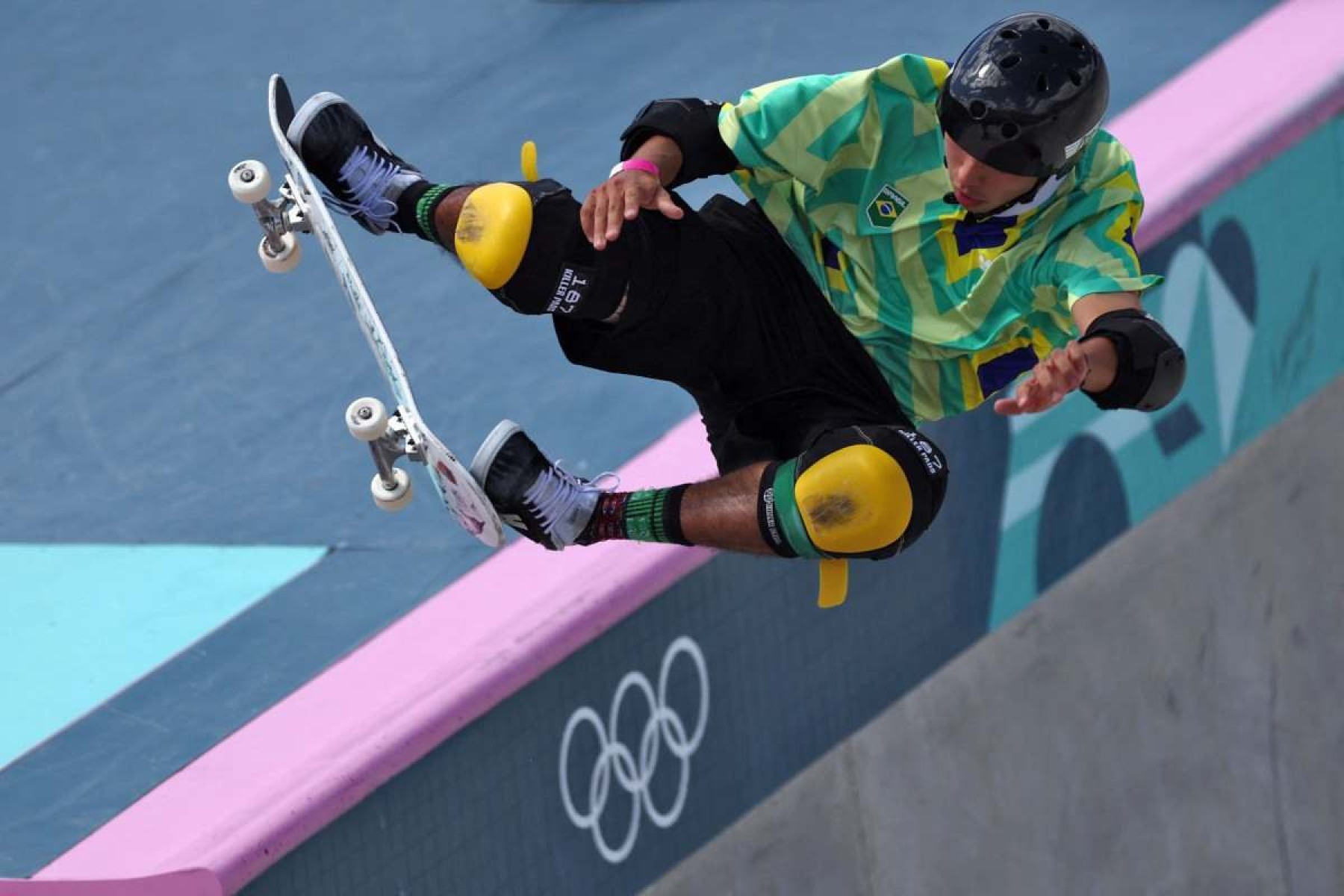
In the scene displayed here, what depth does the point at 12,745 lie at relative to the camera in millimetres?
3482

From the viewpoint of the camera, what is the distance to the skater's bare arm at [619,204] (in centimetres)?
306

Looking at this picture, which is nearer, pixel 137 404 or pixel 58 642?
pixel 58 642

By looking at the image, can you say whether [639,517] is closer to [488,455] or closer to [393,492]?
[488,455]

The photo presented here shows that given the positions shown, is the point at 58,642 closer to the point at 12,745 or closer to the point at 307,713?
the point at 12,745

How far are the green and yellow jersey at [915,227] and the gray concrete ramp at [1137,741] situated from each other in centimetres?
117

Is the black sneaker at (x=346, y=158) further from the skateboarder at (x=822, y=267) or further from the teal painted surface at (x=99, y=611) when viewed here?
the teal painted surface at (x=99, y=611)

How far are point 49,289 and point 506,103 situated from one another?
135 centimetres

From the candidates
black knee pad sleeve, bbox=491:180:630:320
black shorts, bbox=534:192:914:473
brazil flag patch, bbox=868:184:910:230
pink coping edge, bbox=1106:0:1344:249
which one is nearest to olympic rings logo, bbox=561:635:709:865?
black shorts, bbox=534:192:914:473

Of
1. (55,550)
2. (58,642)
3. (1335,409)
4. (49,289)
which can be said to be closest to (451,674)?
(58,642)

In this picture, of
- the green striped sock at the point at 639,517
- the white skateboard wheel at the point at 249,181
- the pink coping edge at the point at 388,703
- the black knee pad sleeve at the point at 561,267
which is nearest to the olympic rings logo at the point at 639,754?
the pink coping edge at the point at 388,703

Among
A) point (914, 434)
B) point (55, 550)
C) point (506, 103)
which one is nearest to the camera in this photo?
point (914, 434)

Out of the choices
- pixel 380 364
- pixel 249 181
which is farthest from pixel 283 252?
pixel 380 364

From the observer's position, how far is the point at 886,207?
3.32 metres

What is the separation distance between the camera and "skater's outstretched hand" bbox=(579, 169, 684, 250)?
306 cm
